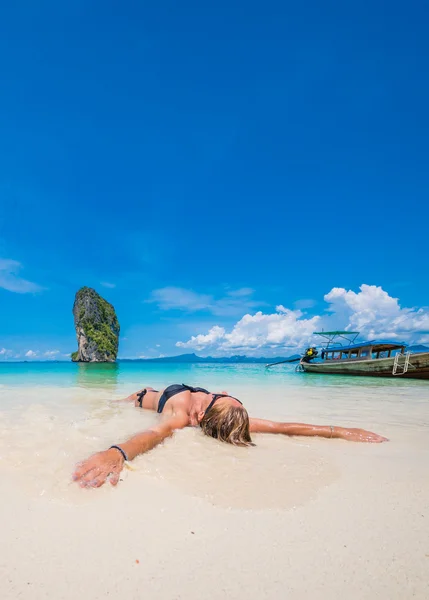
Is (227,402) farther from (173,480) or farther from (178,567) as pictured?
(178,567)

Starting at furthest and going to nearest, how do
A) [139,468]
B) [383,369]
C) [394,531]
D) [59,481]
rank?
[383,369] < [139,468] < [59,481] < [394,531]

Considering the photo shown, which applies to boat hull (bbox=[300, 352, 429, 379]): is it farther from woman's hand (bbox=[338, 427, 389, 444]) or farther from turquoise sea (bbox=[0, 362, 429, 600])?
turquoise sea (bbox=[0, 362, 429, 600])

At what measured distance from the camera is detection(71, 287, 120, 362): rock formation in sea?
88.4 m

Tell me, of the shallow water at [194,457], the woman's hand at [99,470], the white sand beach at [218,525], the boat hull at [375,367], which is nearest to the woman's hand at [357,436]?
the shallow water at [194,457]

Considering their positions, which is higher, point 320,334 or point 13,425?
point 320,334

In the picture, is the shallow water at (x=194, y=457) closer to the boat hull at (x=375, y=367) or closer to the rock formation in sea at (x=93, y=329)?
the boat hull at (x=375, y=367)

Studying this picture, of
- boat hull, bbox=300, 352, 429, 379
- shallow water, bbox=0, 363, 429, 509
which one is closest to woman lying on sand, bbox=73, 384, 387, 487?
shallow water, bbox=0, 363, 429, 509

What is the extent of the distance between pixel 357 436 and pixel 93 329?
96.4 m

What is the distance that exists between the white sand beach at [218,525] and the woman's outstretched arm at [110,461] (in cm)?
8

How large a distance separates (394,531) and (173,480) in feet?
4.89

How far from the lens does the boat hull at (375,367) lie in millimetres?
18750

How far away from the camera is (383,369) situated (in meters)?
21.0

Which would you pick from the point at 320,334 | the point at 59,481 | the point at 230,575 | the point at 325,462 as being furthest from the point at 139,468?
the point at 320,334

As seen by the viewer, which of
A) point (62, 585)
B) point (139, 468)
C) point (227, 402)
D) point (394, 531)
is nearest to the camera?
point (62, 585)
